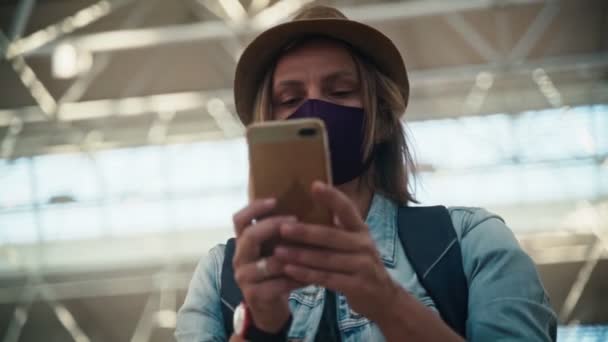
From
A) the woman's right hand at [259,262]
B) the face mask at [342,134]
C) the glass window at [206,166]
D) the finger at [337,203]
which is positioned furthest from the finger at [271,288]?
the glass window at [206,166]

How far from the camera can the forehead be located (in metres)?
1.65

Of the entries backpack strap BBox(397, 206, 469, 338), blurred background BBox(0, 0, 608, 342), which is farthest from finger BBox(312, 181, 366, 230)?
blurred background BBox(0, 0, 608, 342)

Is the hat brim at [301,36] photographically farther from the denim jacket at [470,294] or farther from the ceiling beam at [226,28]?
the ceiling beam at [226,28]

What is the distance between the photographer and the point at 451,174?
9508 millimetres

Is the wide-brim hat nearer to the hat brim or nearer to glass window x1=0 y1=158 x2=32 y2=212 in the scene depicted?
the hat brim

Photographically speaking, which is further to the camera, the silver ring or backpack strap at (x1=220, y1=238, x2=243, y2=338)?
backpack strap at (x1=220, y1=238, x2=243, y2=338)

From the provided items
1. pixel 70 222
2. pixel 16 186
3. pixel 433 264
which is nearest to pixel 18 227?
pixel 16 186

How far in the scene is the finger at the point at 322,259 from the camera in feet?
3.79

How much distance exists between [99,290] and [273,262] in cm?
926

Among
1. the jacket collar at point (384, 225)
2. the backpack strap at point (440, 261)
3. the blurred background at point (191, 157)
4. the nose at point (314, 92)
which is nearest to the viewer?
the backpack strap at point (440, 261)

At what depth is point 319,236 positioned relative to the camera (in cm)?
114

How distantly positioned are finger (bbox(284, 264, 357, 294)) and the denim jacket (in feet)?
0.82

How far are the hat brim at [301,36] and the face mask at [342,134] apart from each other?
0.53 ft

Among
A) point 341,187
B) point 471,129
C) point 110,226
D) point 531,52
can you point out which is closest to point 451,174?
point 471,129
